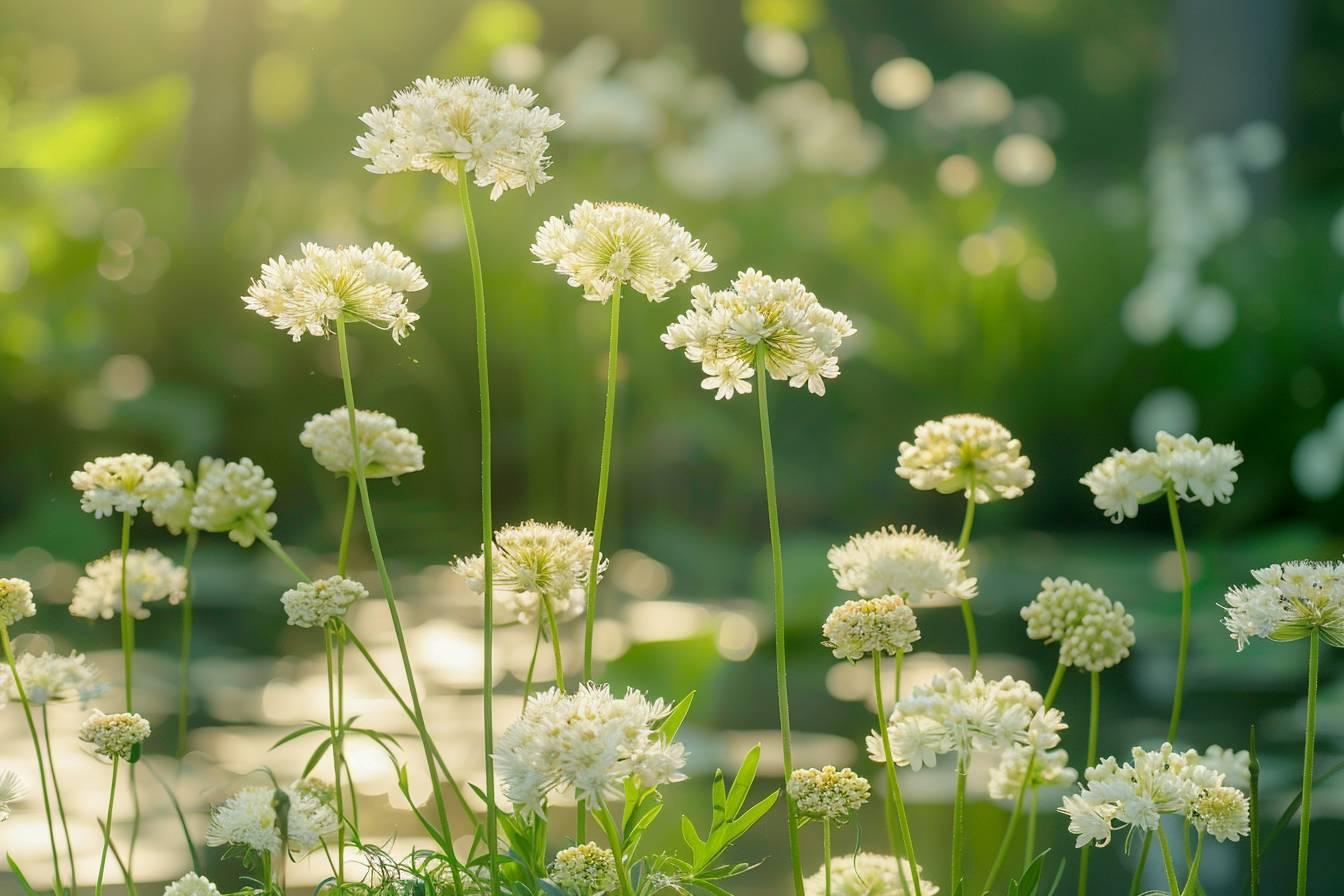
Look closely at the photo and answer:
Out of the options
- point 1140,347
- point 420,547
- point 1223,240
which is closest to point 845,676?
point 420,547

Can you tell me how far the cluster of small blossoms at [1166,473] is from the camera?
1.04 m

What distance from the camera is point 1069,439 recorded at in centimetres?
451

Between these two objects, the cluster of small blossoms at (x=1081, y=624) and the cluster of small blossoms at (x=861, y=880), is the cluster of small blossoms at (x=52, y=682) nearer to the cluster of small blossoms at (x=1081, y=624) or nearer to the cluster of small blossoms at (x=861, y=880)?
the cluster of small blossoms at (x=861, y=880)

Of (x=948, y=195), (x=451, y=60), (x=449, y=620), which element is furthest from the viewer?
(x=451, y=60)

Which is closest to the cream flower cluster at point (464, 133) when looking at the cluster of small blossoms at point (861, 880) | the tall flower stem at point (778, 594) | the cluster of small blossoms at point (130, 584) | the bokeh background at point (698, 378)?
the tall flower stem at point (778, 594)

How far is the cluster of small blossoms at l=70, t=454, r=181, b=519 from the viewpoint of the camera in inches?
40.8

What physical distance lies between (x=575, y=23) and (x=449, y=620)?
7140 mm

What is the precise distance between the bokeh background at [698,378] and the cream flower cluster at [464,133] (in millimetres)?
1431

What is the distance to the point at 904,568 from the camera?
97cm

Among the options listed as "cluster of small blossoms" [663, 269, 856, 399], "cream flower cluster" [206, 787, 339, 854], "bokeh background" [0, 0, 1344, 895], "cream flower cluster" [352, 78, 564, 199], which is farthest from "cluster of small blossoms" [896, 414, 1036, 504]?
"bokeh background" [0, 0, 1344, 895]

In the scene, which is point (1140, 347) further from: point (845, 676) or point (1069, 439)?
point (845, 676)

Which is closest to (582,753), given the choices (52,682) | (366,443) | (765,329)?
(765,329)

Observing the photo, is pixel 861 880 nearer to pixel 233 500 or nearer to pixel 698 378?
pixel 233 500

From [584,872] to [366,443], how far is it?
0.33m
